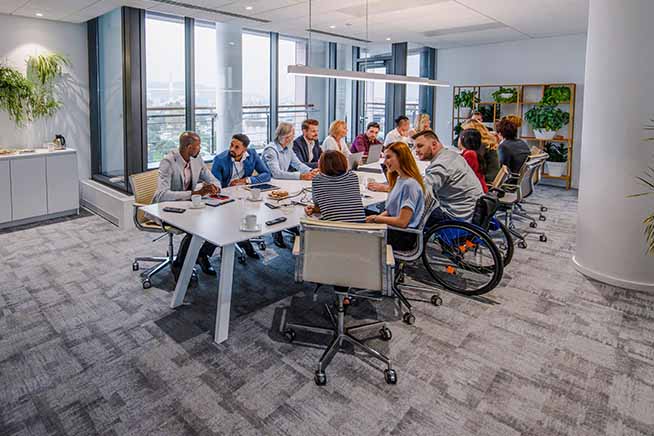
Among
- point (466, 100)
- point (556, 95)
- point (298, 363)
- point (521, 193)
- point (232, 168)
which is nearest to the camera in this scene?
point (298, 363)

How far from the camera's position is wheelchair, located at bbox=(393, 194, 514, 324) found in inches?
136

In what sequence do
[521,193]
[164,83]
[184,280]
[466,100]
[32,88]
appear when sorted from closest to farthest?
1. [184,280]
2. [521,193]
3. [32,88]
4. [164,83]
5. [466,100]

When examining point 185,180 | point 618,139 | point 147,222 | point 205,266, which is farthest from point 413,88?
point 147,222

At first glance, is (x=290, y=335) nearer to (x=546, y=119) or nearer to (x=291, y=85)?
(x=291, y=85)

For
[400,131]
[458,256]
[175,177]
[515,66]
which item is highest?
[515,66]

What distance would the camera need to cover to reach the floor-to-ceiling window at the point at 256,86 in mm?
7211

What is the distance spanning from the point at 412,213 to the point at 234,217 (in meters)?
1.19

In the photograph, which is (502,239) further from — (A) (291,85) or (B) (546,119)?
(A) (291,85)

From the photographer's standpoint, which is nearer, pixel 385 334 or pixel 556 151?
pixel 385 334

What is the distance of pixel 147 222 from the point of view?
155 inches

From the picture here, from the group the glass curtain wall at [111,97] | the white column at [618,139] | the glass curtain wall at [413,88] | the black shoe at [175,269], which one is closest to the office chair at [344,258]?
the black shoe at [175,269]

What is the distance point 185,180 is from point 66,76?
3507mm

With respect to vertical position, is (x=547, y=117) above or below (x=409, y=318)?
above

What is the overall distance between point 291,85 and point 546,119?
4193mm
